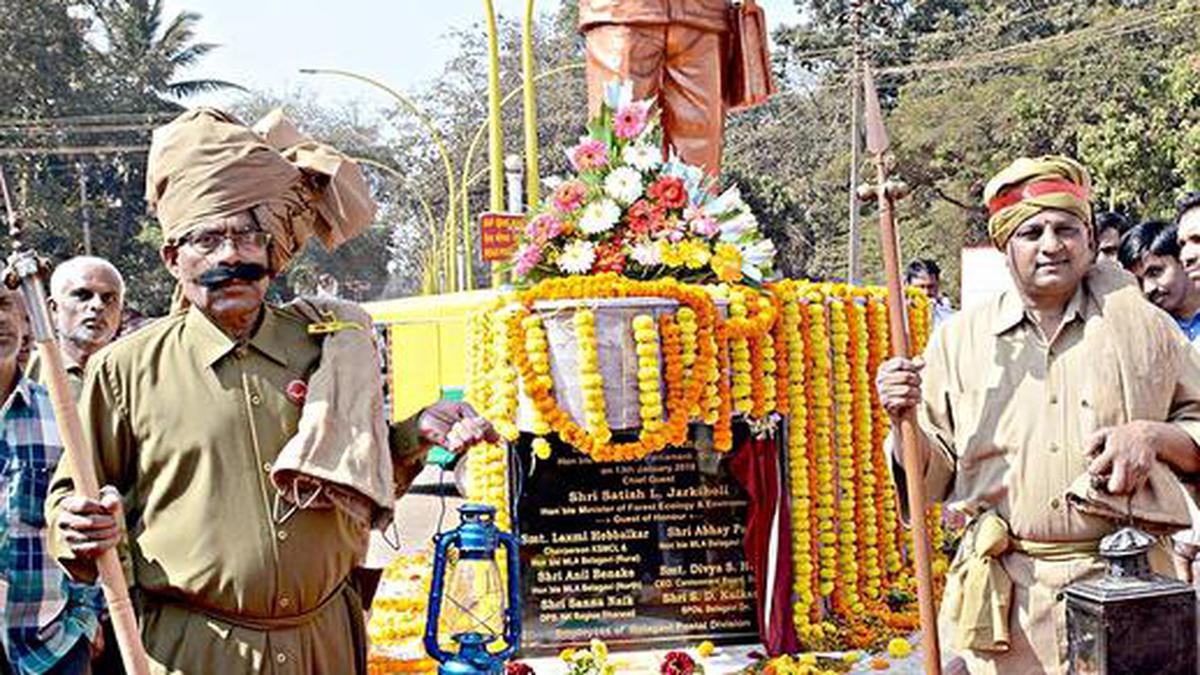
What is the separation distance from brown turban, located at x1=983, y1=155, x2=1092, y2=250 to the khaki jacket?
418 centimetres

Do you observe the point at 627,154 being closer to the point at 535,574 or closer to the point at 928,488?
the point at 535,574

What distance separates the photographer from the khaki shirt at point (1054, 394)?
11.1ft

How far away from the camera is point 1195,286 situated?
17.4ft

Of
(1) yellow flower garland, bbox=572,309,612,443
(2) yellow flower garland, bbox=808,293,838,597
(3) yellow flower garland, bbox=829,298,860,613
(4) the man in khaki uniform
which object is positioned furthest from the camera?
(4) the man in khaki uniform

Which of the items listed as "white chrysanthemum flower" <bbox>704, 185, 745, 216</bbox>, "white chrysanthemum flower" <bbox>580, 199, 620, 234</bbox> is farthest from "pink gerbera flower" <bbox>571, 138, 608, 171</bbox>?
"white chrysanthemum flower" <bbox>704, 185, 745, 216</bbox>

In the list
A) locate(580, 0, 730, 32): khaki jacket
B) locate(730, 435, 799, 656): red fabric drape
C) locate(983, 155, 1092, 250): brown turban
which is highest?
locate(580, 0, 730, 32): khaki jacket

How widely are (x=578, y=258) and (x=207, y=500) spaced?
374 centimetres

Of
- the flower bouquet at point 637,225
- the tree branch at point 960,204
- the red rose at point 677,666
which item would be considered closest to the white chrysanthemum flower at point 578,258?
the flower bouquet at point 637,225

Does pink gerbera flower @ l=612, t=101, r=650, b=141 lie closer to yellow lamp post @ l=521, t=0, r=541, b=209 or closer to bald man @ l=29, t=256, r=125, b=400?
bald man @ l=29, t=256, r=125, b=400

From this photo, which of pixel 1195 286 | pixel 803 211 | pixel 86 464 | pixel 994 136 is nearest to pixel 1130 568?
pixel 86 464

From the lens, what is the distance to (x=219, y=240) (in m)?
3.04

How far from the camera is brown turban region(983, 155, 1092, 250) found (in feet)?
11.2

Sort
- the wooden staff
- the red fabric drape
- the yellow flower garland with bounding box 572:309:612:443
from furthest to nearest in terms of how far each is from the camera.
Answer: the red fabric drape → the yellow flower garland with bounding box 572:309:612:443 → the wooden staff

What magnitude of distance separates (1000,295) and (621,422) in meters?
2.86
